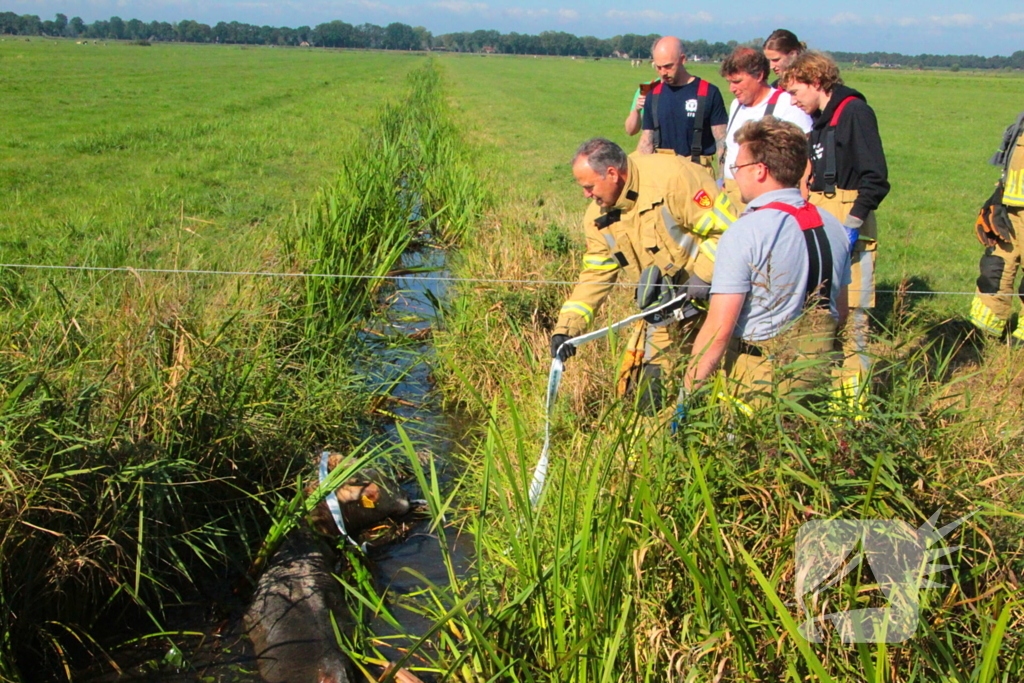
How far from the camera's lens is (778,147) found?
9.96 ft

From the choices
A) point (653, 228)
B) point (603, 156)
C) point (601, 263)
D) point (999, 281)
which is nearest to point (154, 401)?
point (601, 263)

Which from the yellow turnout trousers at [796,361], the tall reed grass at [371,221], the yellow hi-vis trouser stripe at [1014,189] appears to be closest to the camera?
the yellow turnout trousers at [796,361]

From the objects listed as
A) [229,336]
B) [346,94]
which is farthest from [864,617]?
[346,94]

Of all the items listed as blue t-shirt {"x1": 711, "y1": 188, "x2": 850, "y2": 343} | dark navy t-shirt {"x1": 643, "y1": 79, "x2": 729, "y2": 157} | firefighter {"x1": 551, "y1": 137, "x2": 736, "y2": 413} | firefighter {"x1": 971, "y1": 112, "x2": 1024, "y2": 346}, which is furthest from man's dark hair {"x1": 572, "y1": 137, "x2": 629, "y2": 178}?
dark navy t-shirt {"x1": 643, "y1": 79, "x2": 729, "y2": 157}

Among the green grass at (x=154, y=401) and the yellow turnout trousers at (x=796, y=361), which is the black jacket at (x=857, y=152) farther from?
the green grass at (x=154, y=401)

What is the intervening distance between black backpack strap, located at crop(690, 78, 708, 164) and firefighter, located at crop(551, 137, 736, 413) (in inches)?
106

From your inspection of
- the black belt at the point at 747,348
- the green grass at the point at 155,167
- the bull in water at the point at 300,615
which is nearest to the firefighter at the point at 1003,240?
the black belt at the point at 747,348

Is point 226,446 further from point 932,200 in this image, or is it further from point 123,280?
point 932,200

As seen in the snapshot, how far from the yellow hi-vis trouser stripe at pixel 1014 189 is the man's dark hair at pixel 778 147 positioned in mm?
2716

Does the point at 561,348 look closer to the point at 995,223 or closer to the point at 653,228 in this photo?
the point at 653,228

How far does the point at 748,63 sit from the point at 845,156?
114 cm

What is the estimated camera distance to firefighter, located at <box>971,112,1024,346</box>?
5.00 m

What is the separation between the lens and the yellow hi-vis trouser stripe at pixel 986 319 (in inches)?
201

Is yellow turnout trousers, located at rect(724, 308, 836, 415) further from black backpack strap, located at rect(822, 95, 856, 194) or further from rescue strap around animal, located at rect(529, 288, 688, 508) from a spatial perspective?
black backpack strap, located at rect(822, 95, 856, 194)
